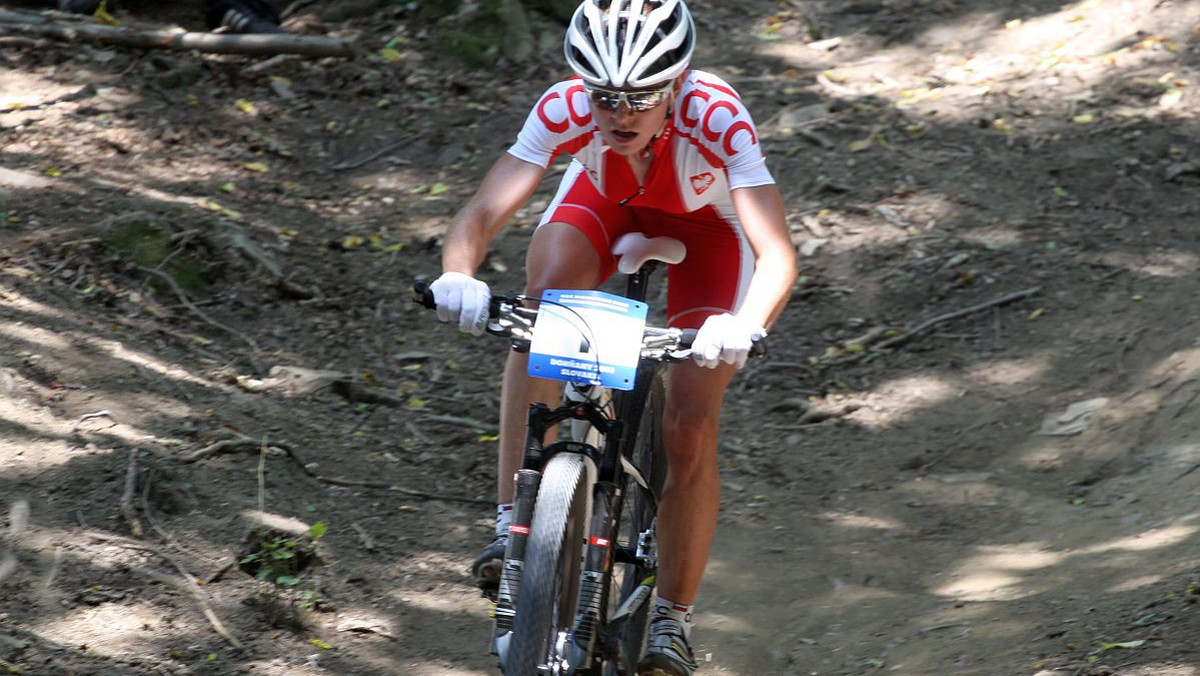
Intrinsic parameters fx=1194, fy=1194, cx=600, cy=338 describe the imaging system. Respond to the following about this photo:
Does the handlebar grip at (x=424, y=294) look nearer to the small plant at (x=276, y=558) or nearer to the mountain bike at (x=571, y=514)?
the mountain bike at (x=571, y=514)

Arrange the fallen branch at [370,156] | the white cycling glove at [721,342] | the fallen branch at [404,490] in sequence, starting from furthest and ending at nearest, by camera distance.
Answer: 1. the fallen branch at [370,156]
2. the fallen branch at [404,490]
3. the white cycling glove at [721,342]

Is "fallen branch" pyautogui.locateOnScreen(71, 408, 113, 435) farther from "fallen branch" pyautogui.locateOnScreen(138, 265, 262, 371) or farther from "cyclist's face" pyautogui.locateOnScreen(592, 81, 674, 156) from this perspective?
"cyclist's face" pyautogui.locateOnScreen(592, 81, 674, 156)

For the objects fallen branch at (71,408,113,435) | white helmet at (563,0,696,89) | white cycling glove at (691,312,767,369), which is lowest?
fallen branch at (71,408,113,435)

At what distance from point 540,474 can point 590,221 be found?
1.04 m

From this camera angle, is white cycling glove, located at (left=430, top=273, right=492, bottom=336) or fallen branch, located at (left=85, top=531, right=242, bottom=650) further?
fallen branch, located at (left=85, top=531, right=242, bottom=650)

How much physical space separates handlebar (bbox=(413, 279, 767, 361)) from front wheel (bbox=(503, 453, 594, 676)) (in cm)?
38

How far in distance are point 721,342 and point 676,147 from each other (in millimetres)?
972

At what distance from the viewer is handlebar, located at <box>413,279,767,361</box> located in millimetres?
3213

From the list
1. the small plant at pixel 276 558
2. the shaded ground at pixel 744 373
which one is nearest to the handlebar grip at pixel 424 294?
the shaded ground at pixel 744 373

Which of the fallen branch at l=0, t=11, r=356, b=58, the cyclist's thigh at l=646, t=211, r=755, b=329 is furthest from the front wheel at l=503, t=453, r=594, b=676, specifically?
the fallen branch at l=0, t=11, r=356, b=58

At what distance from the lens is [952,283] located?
23.5 feet

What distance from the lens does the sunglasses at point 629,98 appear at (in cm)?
355

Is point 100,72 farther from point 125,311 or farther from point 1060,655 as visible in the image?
point 1060,655

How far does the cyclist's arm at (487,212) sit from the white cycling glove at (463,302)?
0.35m
